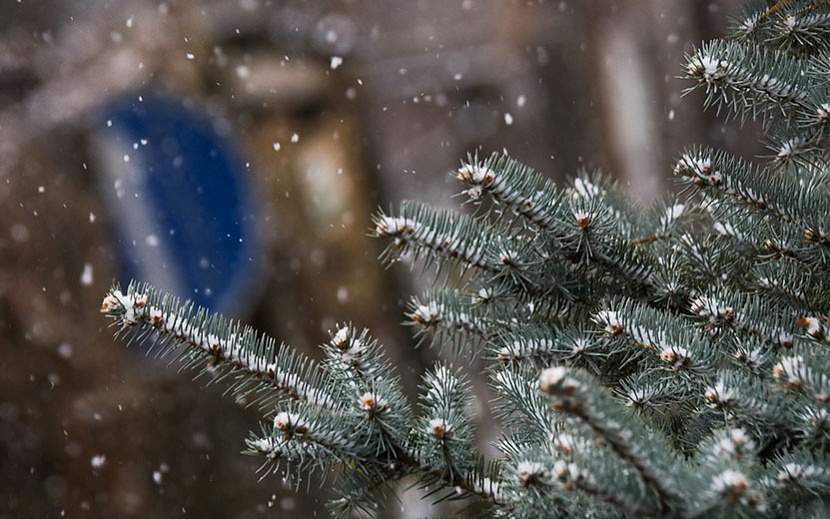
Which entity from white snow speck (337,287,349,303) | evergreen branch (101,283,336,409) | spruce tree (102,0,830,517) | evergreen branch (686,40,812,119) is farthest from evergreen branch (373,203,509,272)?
white snow speck (337,287,349,303)

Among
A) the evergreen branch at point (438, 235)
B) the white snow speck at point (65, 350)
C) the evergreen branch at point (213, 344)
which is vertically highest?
the white snow speck at point (65, 350)

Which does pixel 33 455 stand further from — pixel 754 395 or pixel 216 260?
pixel 754 395

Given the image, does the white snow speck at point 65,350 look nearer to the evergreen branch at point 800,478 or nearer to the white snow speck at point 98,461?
the white snow speck at point 98,461

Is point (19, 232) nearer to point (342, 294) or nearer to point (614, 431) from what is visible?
point (342, 294)

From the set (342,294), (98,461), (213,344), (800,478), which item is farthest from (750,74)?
(342,294)

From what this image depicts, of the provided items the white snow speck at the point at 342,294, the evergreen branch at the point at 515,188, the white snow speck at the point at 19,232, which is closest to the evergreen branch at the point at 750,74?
the evergreen branch at the point at 515,188

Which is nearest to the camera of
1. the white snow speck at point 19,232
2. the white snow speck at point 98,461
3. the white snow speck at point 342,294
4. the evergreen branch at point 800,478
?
the evergreen branch at point 800,478
